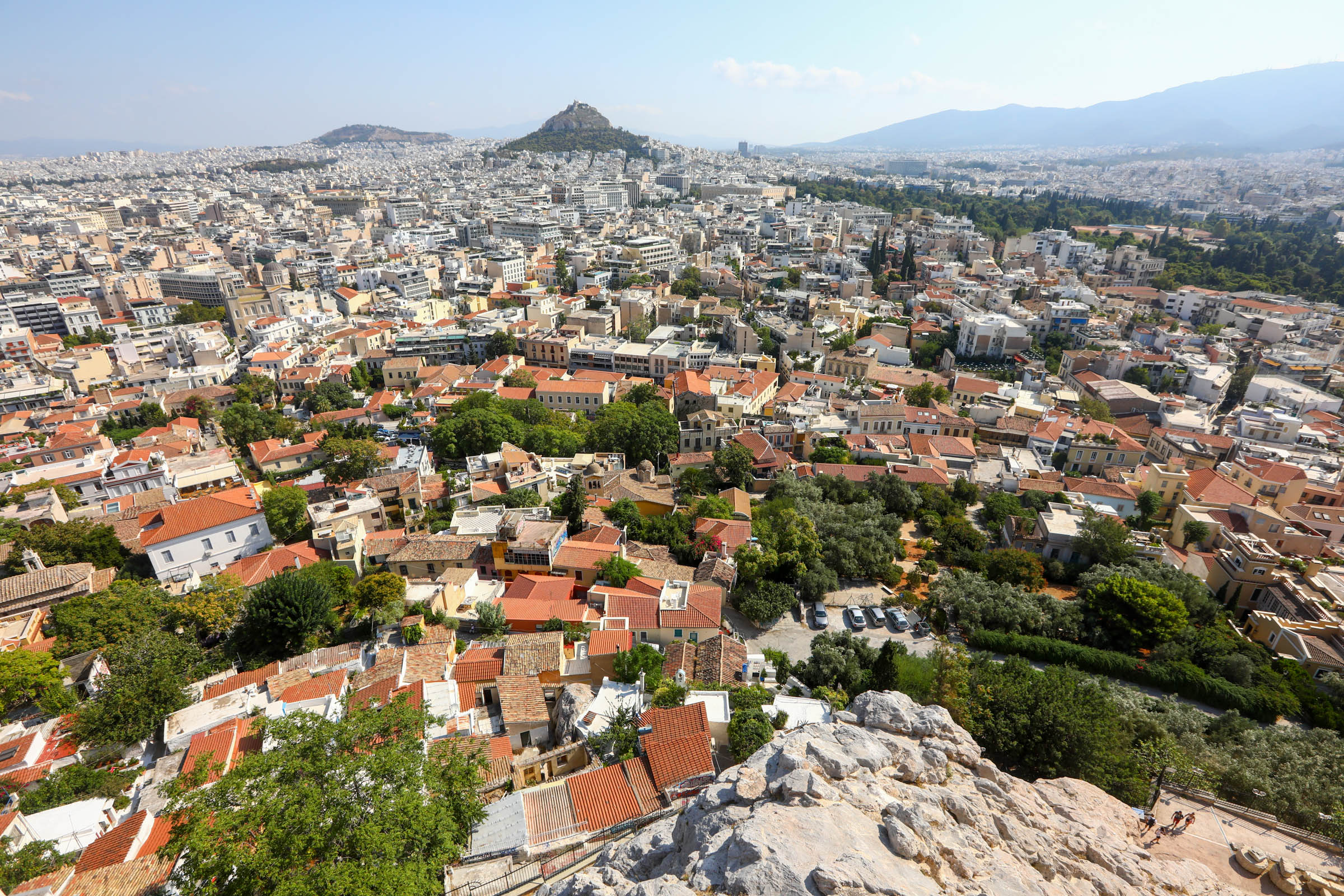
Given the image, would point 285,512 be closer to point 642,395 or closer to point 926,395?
point 642,395

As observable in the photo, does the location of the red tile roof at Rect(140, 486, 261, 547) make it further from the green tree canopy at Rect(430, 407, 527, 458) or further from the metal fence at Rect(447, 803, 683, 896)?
the metal fence at Rect(447, 803, 683, 896)

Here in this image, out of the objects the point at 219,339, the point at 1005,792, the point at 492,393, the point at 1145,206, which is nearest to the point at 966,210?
the point at 1145,206

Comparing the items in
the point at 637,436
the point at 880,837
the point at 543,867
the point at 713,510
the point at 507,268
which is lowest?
the point at 713,510

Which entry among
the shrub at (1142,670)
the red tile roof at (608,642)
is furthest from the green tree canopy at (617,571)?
the shrub at (1142,670)

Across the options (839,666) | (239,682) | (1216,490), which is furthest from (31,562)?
(1216,490)

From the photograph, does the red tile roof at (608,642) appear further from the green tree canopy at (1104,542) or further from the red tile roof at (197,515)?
the green tree canopy at (1104,542)

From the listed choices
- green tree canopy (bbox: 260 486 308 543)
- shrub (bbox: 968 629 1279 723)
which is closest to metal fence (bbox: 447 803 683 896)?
shrub (bbox: 968 629 1279 723)
